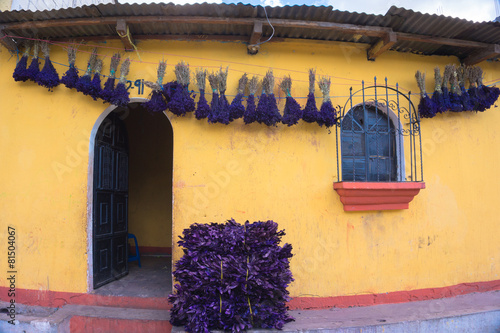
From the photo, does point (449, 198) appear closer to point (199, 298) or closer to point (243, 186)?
point (243, 186)

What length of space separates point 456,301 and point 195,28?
5149mm

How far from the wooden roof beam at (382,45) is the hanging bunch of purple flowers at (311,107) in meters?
1.01

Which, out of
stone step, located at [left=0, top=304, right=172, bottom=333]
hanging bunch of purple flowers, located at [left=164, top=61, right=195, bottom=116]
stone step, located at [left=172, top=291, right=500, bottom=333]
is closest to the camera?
stone step, located at [left=172, top=291, right=500, bottom=333]

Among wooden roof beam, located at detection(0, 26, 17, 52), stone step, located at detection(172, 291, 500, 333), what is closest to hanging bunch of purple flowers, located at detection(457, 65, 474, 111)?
stone step, located at detection(172, 291, 500, 333)

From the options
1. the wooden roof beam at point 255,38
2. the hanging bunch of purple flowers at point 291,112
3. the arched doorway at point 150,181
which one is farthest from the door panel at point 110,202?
the hanging bunch of purple flowers at point 291,112

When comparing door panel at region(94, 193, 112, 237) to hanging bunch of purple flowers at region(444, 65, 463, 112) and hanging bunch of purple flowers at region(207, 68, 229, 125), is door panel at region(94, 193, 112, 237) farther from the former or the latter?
hanging bunch of purple flowers at region(444, 65, 463, 112)

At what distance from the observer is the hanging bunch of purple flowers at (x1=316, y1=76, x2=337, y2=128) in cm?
413

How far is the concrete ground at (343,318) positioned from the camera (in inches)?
143

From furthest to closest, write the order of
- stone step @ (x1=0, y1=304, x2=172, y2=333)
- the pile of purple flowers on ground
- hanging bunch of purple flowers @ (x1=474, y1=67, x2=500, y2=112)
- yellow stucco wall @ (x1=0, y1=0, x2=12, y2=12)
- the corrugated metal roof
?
yellow stucco wall @ (x1=0, y1=0, x2=12, y2=12)
hanging bunch of purple flowers @ (x1=474, y1=67, x2=500, y2=112)
the corrugated metal roof
stone step @ (x1=0, y1=304, x2=172, y2=333)
the pile of purple flowers on ground

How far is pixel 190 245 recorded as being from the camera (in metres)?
3.46

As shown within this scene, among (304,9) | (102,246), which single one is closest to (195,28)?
(304,9)

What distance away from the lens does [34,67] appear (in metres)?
4.22

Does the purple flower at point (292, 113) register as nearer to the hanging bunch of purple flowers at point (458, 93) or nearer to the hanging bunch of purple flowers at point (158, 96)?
the hanging bunch of purple flowers at point (158, 96)

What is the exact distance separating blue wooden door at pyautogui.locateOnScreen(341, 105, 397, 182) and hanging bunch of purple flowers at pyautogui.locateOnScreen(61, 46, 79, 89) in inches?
146
